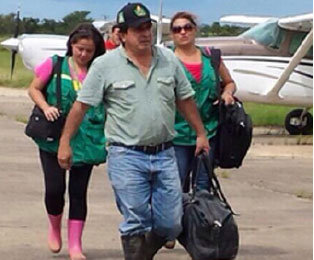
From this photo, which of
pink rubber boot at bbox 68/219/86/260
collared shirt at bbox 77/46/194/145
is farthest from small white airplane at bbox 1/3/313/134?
collared shirt at bbox 77/46/194/145

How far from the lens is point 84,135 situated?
6.67 metres

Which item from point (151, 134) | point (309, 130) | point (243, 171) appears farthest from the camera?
Result: point (309, 130)

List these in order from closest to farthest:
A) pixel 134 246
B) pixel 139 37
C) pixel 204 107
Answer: pixel 139 37
pixel 134 246
pixel 204 107

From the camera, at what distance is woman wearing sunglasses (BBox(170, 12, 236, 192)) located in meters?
6.64

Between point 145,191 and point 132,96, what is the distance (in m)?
0.54

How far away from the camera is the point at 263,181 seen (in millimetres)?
11672

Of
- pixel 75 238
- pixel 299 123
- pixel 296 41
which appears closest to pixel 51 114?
pixel 75 238

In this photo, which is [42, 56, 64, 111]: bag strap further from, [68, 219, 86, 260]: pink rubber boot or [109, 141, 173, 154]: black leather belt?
[109, 141, 173, 154]: black leather belt

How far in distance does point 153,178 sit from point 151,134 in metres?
0.26

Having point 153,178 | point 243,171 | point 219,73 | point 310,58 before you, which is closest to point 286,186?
point 243,171

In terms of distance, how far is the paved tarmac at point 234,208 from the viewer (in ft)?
23.9

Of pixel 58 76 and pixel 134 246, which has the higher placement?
pixel 58 76

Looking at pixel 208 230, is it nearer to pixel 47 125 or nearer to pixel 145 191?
pixel 145 191

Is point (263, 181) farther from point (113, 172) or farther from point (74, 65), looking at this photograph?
point (113, 172)
